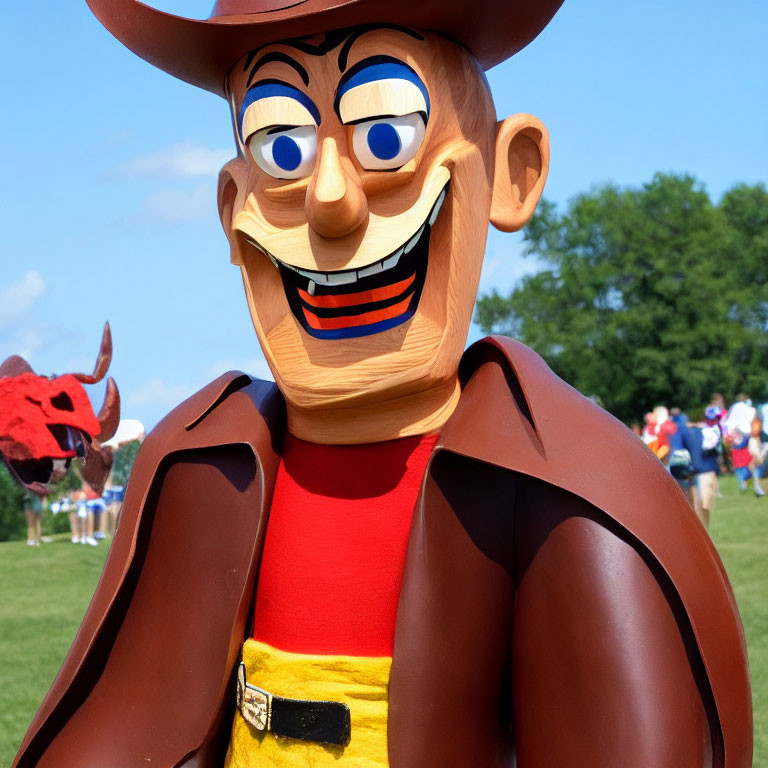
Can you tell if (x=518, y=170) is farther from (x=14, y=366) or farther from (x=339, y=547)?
(x=14, y=366)

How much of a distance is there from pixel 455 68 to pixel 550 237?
3108 cm

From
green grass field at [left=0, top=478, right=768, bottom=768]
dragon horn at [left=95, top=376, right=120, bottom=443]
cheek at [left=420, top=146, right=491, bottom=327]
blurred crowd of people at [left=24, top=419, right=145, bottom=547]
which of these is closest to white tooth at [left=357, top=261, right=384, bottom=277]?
cheek at [left=420, top=146, right=491, bottom=327]

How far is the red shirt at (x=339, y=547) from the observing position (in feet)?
7.32

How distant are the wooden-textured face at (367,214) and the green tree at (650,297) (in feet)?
88.4

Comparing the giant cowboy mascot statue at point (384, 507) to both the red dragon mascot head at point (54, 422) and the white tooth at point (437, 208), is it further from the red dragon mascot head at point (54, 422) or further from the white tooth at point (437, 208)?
the red dragon mascot head at point (54, 422)

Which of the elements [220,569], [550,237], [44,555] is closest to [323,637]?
[220,569]

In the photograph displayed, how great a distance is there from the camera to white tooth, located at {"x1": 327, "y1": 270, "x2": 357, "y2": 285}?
2225 mm

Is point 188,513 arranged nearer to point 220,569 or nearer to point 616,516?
point 220,569

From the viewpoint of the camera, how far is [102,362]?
5551 mm

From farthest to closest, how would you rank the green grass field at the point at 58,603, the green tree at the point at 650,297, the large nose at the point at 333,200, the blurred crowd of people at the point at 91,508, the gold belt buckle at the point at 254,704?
the green tree at the point at 650,297 → the blurred crowd of people at the point at 91,508 → the green grass field at the point at 58,603 → the gold belt buckle at the point at 254,704 → the large nose at the point at 333,200

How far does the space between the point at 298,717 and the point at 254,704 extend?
0.39 feet

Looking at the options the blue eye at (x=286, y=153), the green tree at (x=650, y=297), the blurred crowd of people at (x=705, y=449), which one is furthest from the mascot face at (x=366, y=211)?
the green tree at (x=650, y=297)

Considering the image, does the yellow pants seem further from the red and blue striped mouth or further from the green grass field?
the green grass field

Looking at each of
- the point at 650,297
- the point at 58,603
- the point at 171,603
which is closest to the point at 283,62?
the point at 171,603
